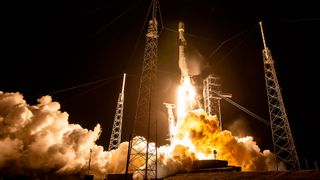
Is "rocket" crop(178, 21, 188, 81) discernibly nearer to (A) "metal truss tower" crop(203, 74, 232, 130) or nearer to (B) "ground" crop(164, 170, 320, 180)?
(A) "metal truss tower" crop(203, 74, 232, 130)

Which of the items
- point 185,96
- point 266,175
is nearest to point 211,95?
point 185,96

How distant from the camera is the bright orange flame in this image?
52812 mm

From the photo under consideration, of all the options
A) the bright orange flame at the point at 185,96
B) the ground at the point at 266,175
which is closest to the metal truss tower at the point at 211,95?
A: the bright orange flame at the point at 185,96

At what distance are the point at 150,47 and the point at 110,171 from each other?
70.9ft

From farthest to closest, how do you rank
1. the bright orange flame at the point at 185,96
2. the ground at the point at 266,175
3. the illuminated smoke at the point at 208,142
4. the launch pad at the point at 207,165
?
the bright orange flame at the point at 185,96 → the illuminated smoke at the point at 208,142 → the launch pad at the point at 207,165 → the ground at the point at 266,175

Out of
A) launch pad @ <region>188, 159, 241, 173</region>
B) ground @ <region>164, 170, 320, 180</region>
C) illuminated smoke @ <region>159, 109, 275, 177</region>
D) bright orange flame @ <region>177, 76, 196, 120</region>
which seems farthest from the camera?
bright orange flame @ <region>177, 76, 196, 120</region>

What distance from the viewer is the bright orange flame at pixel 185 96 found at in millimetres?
52812

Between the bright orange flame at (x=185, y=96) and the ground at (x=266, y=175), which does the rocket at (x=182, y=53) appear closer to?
the bright orange flame at (x=185, y=96)

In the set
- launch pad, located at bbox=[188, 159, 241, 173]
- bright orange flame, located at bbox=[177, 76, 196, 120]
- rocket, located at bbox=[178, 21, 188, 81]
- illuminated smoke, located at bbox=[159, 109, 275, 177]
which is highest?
rocket, located at bbox=[178, 21, 188, 81]

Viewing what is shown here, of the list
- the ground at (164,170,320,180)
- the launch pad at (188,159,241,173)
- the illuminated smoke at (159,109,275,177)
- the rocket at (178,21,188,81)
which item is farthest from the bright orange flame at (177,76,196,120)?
the ground at (164,170,320,180)

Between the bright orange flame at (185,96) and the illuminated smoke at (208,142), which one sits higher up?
the bright orange flame at (185,96)

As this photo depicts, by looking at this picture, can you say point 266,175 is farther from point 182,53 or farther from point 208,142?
point 182,53

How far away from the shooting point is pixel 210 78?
174 ft

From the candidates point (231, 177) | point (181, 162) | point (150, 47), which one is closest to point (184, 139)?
point (181, 162)
